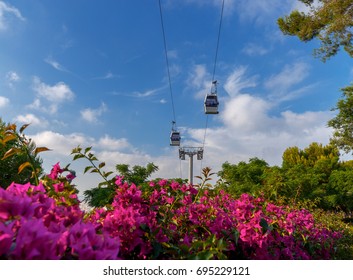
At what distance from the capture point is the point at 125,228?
65.0 inches

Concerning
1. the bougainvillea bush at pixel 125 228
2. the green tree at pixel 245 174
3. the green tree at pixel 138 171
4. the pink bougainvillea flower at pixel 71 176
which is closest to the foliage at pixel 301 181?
the green tree at pixel 245 174

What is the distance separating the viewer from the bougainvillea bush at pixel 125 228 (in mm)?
890

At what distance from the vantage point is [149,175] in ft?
38.0

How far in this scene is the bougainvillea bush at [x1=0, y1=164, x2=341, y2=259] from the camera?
890 millimetres

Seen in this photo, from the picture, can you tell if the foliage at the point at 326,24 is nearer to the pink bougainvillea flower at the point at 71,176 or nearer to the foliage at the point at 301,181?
the foliage at the point at 301,181

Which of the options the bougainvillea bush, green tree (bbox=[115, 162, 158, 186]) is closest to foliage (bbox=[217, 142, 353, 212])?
green tree (bbox=[115, 162, 158, 186])

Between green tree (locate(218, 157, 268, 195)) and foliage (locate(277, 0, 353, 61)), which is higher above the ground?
foliage (locate(277, 0, 353, 61))

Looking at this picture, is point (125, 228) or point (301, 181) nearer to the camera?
point (125, 228)

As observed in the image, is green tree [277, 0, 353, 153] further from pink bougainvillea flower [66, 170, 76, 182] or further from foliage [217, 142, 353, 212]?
pink bougainvillea flower [66, 170, 76, 182]

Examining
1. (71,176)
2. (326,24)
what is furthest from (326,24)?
(71,176)

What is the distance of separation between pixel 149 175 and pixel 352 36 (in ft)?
32.8

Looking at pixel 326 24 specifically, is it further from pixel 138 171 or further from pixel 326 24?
pixel 138 171

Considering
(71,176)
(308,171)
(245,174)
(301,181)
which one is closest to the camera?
(71,176)
